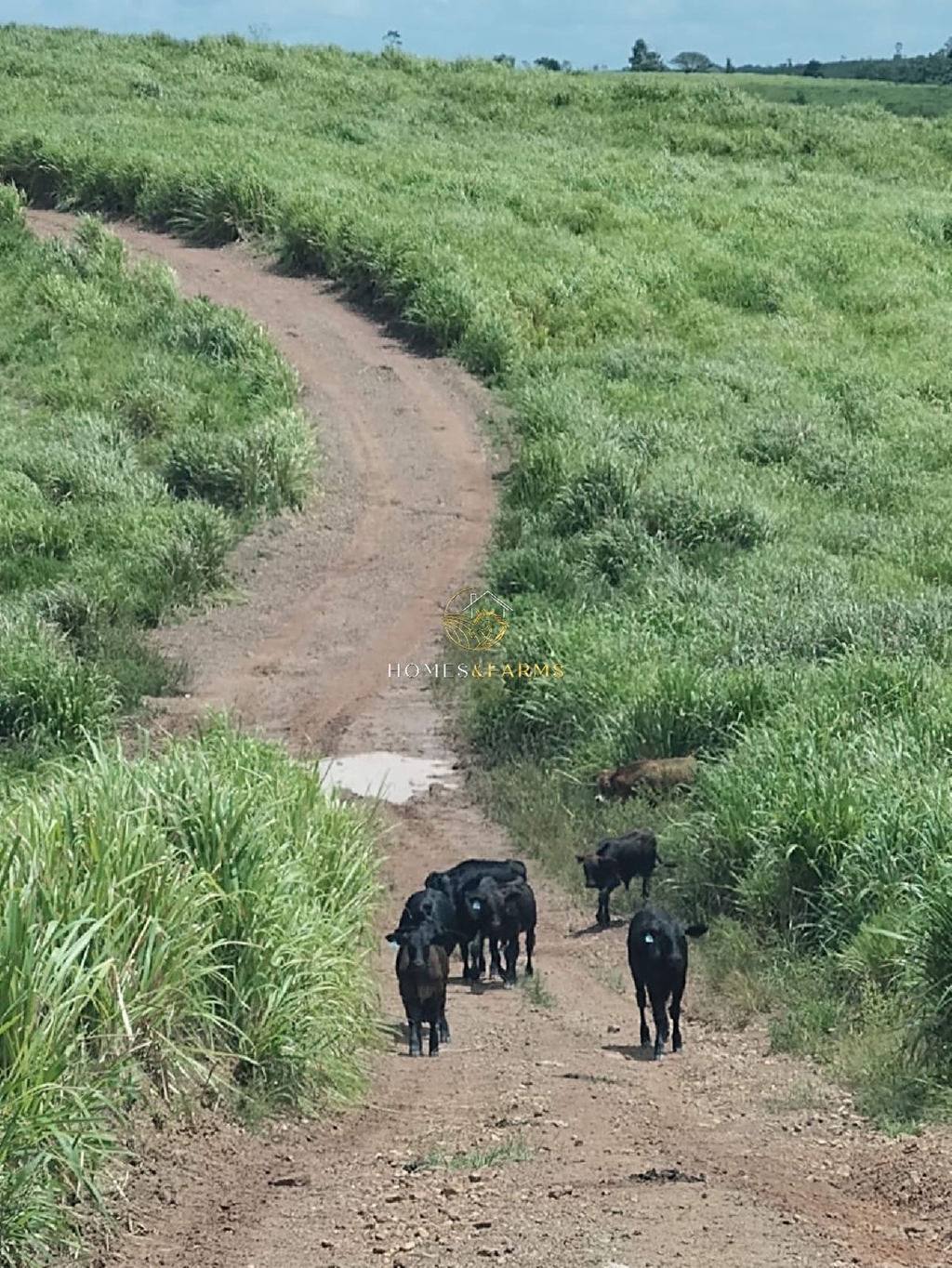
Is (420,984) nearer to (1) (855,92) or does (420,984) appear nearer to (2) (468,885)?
(2) (468,885)

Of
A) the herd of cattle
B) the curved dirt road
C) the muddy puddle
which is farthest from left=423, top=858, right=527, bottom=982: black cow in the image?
the muddy puddle

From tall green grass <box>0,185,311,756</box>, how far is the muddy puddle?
1.62 metres

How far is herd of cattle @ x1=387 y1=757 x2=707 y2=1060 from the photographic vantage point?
275 inches

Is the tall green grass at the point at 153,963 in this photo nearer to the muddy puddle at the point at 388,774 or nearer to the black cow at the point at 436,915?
the black cow at the point at 436,915

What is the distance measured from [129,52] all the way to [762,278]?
18.1m

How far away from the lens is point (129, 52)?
118 feet

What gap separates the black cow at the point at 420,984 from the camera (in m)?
6.90

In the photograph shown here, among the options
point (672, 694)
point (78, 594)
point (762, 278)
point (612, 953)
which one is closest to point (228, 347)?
point (78, 594)

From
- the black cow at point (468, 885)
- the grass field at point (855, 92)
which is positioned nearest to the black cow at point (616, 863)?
the black cow at point (468, 885)

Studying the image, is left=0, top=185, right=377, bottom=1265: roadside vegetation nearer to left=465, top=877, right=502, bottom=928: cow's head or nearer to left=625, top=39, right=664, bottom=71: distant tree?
left=465, top=877, right=502, bottom=928: cow's head

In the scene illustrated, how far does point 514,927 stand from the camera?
26.9 ft

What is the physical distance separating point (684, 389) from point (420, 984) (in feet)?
42.2

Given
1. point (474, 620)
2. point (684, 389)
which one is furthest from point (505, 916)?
point (684, 389)

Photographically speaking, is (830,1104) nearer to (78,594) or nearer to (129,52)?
(78,594)
